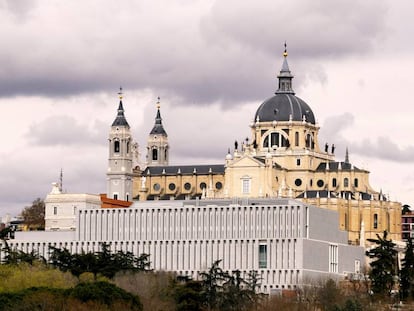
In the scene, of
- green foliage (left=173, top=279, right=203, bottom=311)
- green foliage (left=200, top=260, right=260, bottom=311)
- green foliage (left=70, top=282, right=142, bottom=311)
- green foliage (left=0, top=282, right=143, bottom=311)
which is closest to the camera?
green foliage (left=0, top=282, right=143, bottom=311)

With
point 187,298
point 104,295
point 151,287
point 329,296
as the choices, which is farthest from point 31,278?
point 329,296

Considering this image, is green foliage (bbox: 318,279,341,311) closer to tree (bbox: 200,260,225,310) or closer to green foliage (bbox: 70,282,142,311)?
tree (bbox: 200,260,225,310)

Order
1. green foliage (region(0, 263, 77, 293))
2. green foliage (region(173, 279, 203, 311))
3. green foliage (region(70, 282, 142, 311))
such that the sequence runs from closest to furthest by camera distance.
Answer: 1. green foliage (region(70, 282, 142, 311))
2. green foliage (region(173, 279, 203, 311))
3. green foliage (region(0, 263, 77, 293))

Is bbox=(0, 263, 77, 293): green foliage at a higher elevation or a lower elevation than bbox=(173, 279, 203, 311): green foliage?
higher

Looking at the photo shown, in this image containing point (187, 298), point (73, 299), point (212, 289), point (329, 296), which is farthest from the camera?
point (329, 296)

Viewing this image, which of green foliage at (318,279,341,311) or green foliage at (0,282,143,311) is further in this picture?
green foliage at (318,279,341,311)

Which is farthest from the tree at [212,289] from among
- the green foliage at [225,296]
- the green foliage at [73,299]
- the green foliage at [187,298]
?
the green foliage at [73,299]

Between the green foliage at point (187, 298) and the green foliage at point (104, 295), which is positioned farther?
the green foliage at point (187, 298)

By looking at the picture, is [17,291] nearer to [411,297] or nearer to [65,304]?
[65,304]

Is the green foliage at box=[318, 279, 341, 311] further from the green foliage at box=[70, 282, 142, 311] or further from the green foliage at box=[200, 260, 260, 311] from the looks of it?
the green foliage at box=[70, 282, 142, 311]

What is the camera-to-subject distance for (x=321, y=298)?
183625 millimetres

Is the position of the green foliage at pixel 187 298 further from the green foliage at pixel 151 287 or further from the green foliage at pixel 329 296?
the green foliage at pixel 329 296

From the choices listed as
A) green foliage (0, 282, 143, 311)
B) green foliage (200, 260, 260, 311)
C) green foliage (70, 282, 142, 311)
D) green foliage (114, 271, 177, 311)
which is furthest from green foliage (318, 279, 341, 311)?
green foliage (0, 282, 143, 311)

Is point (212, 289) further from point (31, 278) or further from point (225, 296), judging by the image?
point (31, 278)
